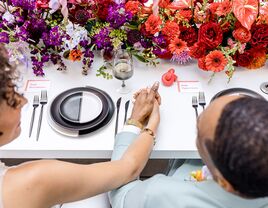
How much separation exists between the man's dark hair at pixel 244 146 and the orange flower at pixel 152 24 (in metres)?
0.74

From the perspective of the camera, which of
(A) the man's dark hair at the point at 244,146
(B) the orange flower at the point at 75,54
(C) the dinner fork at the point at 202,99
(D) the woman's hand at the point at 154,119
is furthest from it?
(B) the orange flower at the point at 75,54

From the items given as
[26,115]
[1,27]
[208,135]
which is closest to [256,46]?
[208,135]

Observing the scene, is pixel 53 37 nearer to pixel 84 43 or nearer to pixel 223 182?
pixel 84 43

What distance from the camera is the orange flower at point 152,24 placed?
1354 mm

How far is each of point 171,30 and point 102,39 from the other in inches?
11.2

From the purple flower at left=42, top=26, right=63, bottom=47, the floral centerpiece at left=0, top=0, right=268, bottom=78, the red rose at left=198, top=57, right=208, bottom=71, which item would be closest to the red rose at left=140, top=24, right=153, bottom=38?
the floral centerpiece at left=0, top=0, right=268, bottom=78

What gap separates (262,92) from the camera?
4.37 ft

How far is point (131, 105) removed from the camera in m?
1.29

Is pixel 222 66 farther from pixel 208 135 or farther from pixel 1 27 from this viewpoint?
pixel 1 27

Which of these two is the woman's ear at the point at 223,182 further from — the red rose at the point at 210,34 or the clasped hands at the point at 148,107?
the red rose at the point at 210,34

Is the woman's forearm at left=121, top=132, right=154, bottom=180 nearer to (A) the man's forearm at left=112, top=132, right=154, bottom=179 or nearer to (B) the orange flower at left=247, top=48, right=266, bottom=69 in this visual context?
(A) the man's forearm at left=112, top=132, right=154, bottom=179

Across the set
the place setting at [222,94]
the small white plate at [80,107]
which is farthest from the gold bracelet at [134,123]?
the place setting at [222,94]

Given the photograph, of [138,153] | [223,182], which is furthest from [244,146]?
[138,153]

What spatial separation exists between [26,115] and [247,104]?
0.86 m
